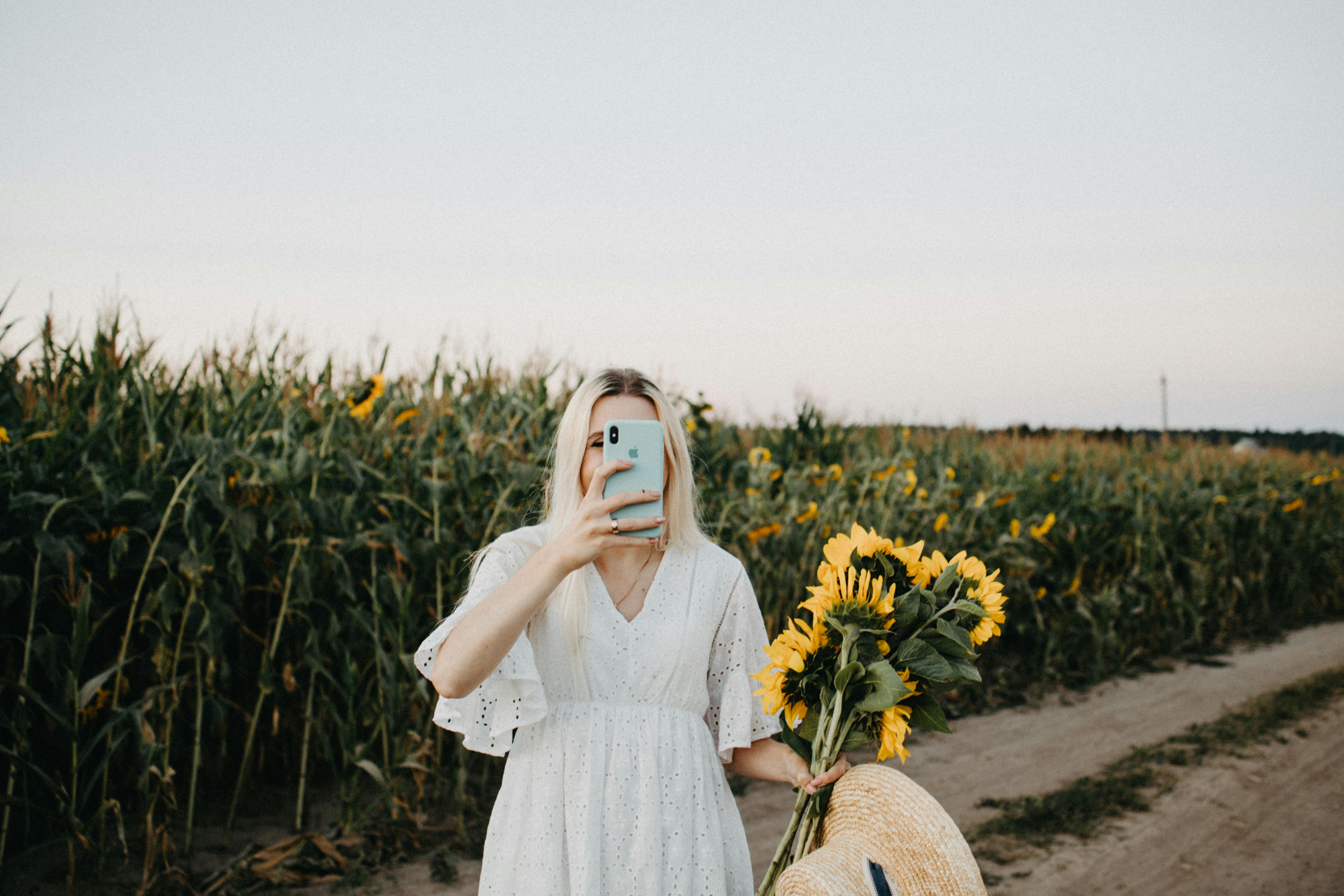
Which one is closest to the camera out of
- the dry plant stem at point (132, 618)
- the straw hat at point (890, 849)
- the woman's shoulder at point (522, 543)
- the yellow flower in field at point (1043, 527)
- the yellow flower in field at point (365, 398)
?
the straw hat at point (890, 849)

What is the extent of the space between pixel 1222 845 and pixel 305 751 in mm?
3530

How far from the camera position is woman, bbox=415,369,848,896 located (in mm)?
1420

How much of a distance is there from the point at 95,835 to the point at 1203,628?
307 inches

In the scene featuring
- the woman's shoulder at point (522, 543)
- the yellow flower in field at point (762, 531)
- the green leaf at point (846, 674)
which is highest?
the woman's shoulder at point (522, 543)

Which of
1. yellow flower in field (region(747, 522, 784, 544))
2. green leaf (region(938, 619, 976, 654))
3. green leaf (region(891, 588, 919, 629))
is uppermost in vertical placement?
green leaf (region(891, 588, 919, 629))

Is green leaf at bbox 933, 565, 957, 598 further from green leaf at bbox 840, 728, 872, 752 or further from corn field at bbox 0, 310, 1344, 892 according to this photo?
corn field at bbox 0, 310, 1344, 892

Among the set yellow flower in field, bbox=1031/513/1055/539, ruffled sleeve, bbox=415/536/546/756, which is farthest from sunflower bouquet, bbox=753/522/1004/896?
yellow flower in field, bbox=1031/513/1055/539

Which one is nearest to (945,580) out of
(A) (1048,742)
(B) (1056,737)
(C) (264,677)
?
(C) (264,677)

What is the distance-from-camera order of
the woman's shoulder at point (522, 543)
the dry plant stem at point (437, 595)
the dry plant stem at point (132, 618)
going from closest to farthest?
the woman's shoulder at point (522, 543) < the dry plant stem at point (132, 618) < the dry plant stem at point (437, 595)

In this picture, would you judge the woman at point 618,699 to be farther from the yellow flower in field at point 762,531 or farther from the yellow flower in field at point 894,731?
the yellow flower in field at point 762,531

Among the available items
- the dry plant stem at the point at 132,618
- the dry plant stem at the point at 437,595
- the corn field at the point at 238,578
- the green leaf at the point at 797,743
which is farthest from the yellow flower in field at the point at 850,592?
the dry plant stem at the point at 132,618

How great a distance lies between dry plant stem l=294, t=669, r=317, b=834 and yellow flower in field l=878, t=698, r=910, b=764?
7.06 feet

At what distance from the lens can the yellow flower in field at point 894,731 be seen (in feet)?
4.03

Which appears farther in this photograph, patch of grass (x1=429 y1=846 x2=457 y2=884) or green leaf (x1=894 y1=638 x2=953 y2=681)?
patch of grass (x1=429 y1=846 x2=457 y2=884)
